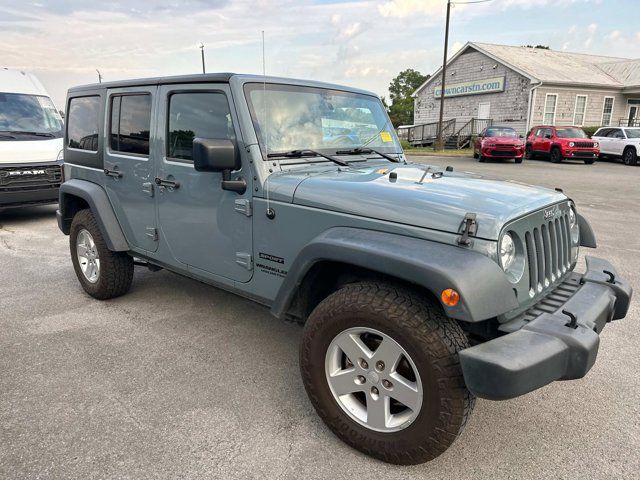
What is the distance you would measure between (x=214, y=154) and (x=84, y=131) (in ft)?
8.09

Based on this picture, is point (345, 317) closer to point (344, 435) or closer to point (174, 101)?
point (344, 435)

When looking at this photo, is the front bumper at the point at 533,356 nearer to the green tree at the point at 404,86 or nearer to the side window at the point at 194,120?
the side window at the point at 194,120

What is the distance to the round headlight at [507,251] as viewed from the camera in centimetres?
219

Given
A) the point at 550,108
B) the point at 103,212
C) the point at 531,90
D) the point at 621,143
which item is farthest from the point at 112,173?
the point at 550,108

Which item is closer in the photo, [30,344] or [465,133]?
[30,344]

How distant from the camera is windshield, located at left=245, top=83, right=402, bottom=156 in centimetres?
300

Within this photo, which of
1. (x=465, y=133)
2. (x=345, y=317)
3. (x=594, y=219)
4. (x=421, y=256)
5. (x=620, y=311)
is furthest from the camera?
(x=465, y=133)

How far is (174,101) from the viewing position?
343 centimetres

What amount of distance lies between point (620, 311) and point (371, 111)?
2.22m

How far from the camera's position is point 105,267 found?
4301 millimetres

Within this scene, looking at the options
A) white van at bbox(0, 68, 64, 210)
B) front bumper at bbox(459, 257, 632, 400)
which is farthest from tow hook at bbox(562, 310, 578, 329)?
white van at bbox(0, 68, 64, 210)

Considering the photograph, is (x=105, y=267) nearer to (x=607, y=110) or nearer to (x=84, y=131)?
(x=84, y=131)

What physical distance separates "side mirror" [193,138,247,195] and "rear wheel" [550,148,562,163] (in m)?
20.3

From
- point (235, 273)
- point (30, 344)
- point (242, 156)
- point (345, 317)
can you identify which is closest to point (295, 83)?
point (242, 156)
